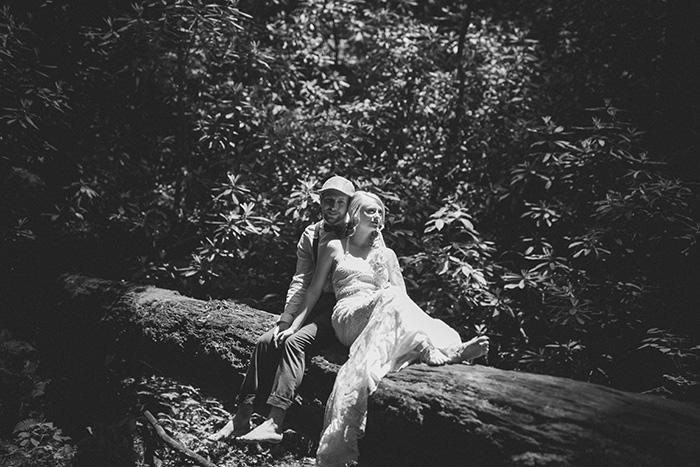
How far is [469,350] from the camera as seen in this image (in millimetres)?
3311

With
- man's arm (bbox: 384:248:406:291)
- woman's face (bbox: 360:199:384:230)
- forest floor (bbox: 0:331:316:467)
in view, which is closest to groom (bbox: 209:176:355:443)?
woman's face (bbox: 360:199:384:230)

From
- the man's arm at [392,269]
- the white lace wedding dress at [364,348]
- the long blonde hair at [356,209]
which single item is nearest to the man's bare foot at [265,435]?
the white lace wedding dress at [364,348]

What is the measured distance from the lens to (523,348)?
601 cm

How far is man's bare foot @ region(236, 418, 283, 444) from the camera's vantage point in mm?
3479

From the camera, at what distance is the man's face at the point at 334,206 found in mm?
4344

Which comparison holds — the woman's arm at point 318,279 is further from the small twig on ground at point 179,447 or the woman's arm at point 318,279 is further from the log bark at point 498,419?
the small twig on ground at point 179,447

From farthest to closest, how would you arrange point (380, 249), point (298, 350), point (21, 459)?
point (21, 459) → point (380, 249) → point (298, 350)

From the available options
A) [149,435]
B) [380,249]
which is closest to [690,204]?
[380,249]

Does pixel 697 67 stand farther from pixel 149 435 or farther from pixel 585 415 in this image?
pixel 149 435

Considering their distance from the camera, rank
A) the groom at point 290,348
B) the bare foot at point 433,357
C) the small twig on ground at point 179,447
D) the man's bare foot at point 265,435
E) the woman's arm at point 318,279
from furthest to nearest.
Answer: the small twig on ground at point 179,447 < the woman's arm at point 318,279 < the groom at point 290,348 < the man's bare foot at point 265,435 < the bare foot at point 433,357

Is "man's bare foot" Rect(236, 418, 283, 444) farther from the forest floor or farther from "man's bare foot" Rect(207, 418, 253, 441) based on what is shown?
the forest floor

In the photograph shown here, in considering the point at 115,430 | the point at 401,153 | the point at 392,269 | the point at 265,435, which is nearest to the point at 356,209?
the point at 392,269

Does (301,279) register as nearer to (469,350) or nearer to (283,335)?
(283,335)

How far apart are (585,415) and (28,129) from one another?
681 centimetres
